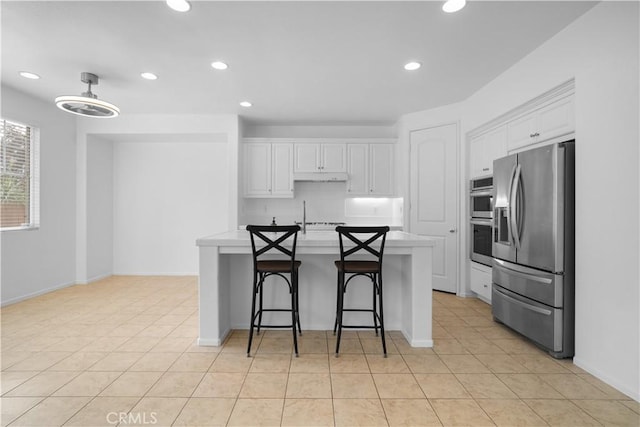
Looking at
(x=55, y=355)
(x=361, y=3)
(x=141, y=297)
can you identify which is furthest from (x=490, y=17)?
(x=141, y=297)

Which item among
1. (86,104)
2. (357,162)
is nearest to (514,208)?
(357,162)

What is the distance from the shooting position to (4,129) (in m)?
3.87

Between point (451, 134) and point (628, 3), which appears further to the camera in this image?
point (451, 134)

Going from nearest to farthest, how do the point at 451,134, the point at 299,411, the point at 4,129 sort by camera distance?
1. the point at 299,411
2. the point at 4,129
3. the point at 451,134

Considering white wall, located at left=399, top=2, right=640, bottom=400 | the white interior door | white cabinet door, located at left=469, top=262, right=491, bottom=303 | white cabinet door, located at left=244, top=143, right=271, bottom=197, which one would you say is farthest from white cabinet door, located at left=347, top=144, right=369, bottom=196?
white wall, located at left=399, top=2, right=640, bottom=400

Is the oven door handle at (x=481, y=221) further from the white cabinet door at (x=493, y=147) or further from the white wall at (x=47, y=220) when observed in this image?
the white wall at (x=47, y=220)

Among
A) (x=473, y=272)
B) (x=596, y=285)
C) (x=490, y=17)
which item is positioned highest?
(x=490, y=17)

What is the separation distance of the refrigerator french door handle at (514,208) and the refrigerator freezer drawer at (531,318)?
502 mm

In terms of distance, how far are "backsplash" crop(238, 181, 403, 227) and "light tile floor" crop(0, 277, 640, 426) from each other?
2.54 meters

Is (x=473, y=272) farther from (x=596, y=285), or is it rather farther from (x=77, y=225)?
(x=77, y=225)

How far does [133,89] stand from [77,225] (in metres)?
2.42

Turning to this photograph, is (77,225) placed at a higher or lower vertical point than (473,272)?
higher

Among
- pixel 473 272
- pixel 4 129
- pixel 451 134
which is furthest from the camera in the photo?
pixel 451 134

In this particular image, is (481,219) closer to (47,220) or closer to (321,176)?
(321,176)
